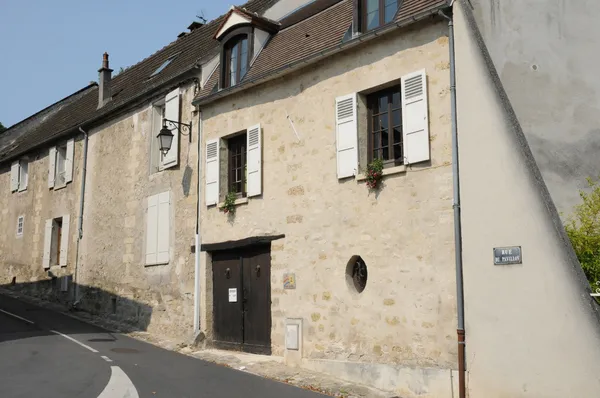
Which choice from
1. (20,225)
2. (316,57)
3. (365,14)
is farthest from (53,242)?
(365,14)

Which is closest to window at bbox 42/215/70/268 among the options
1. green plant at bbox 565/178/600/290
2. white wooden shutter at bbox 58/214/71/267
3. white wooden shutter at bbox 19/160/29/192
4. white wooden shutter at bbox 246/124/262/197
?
white wooden shutter at bbox 58/214/71/267

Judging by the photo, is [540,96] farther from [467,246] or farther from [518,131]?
[467,246]

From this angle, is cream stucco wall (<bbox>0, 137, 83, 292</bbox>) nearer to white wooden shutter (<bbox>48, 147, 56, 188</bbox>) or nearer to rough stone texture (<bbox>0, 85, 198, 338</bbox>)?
rough stone texture (<bbox>0, 85, 198, 338</bbox>)

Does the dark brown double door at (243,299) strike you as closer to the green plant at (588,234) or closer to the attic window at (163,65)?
the green plant at (588,234)

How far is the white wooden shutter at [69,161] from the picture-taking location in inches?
720

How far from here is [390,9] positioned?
9555 millimetres

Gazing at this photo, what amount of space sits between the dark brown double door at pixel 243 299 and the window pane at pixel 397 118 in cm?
332

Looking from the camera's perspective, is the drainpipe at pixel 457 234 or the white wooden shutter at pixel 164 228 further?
the white wooden shutter at pixel 164 228

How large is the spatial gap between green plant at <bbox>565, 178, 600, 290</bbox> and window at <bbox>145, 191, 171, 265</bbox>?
8.54m

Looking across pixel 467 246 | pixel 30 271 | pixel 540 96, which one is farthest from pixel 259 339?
pixel 30 271

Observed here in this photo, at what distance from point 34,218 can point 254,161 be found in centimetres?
1224

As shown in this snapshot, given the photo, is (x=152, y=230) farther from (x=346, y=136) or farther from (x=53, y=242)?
(x=53, y=242)


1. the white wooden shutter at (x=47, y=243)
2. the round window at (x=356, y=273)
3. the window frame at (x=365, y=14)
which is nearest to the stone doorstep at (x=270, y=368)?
the round window at (x=356, y=273)

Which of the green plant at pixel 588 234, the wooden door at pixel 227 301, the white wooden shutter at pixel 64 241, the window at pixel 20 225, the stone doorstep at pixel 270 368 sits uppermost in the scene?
the window at pixel 20 225
